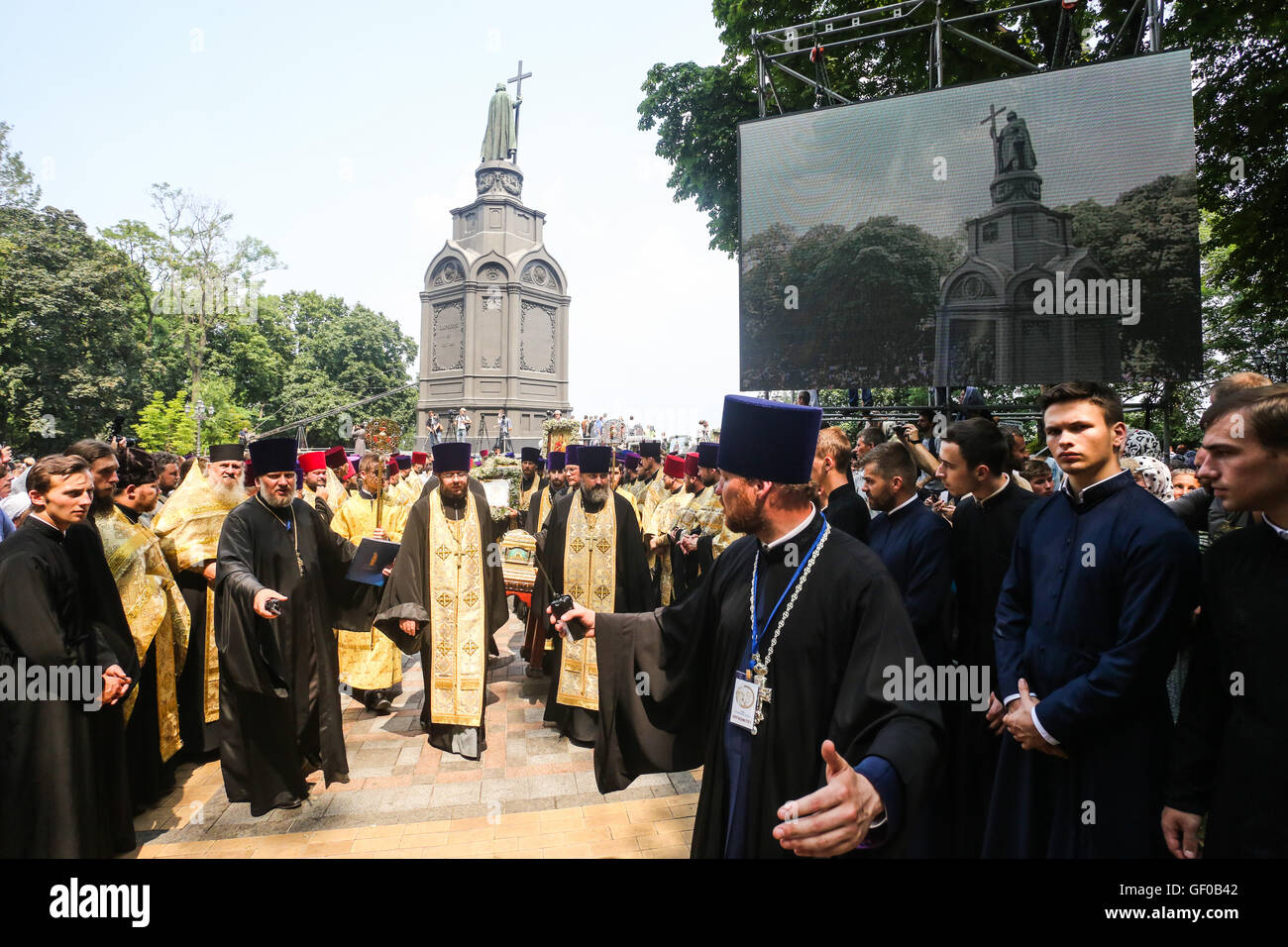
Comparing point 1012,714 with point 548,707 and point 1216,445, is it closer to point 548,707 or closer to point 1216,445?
point 1216,445

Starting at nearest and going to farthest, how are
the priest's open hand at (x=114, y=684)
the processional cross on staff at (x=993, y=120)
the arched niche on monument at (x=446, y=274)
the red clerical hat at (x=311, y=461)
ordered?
the priest's open hand at (x=114, y=684)
the red clerical hat at (x=311, y=461)
the processional cross on staff at (x=993, y=120)
the arched niche on monument at (x=446, y=274)

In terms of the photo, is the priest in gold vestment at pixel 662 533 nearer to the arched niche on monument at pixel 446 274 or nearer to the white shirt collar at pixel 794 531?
the white shirt collar at pixel 794 531

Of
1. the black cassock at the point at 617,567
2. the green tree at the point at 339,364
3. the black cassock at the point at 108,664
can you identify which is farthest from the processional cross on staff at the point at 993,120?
the green tree at the point at 339,364

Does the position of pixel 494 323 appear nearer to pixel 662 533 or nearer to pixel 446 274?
pixel 446 274

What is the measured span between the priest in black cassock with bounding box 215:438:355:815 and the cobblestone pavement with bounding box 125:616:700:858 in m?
0.25

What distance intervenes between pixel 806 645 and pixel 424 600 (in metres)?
4.21

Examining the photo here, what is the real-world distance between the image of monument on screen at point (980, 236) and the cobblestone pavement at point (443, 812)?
8.54 meters

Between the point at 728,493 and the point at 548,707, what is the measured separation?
4.48 meters

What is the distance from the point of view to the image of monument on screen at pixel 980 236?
9.64m

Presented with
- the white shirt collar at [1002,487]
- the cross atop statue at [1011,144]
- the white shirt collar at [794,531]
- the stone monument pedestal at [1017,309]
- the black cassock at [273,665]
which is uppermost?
the cross atop statue at [1011,144]

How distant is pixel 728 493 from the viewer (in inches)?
92.4

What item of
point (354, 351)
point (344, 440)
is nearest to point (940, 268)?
point (344, 440)

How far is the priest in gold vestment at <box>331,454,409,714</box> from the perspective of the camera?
5480 mm

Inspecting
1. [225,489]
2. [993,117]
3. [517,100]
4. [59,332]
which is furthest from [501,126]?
[225,489]
